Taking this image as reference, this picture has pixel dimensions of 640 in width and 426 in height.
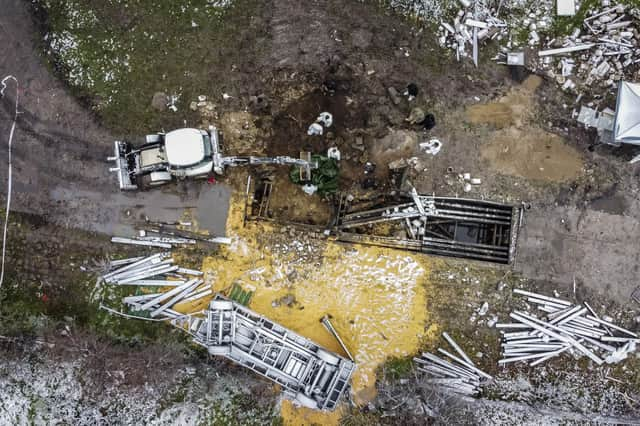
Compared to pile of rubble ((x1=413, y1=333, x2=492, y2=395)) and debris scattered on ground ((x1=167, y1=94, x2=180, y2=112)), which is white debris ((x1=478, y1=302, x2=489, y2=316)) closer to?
pile of rubble ((x1=413, y1=333, x2=492, y2=395))

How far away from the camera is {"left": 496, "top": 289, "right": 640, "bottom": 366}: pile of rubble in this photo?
1406cm

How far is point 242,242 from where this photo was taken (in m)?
14.4

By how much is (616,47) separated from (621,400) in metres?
10.6

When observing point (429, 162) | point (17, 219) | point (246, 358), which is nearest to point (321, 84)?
point (429, 162)

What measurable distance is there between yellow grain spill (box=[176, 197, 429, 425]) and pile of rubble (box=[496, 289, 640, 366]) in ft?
9.42

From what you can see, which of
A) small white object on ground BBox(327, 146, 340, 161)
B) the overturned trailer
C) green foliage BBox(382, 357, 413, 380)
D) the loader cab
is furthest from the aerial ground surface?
the overturned trailer

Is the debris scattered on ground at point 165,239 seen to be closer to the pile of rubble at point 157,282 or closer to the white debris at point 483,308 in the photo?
the pile of rubble at point 157,282

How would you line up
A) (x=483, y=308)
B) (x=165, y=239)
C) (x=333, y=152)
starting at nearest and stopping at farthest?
(x=483, y=308) → (x=333, y=152) → (x=165, y=239)

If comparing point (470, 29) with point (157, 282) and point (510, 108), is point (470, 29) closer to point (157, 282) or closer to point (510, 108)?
point (510, 108)

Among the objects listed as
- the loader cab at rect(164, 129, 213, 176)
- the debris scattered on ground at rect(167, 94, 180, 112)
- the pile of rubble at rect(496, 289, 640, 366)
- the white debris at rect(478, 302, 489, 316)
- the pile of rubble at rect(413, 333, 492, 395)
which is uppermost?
the debris scattered on ground at rect(167, 94, 180, 112)

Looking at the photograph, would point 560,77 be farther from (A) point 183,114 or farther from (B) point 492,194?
(A) point 183,114

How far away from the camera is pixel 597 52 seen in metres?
14.1

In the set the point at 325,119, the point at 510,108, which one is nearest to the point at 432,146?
the point at 510,108

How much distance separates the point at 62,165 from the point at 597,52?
16.6 meters
